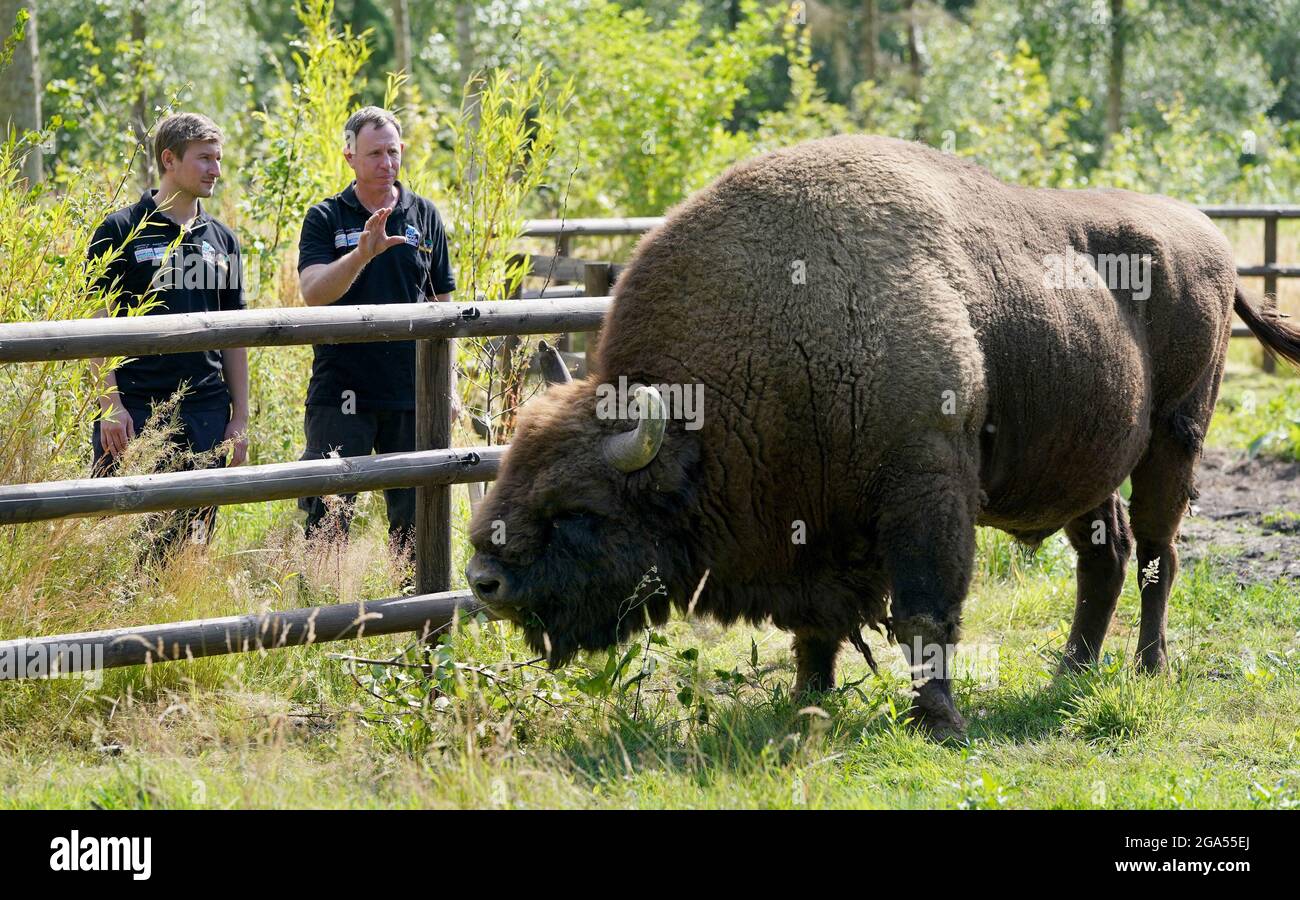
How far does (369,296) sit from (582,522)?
203 cm

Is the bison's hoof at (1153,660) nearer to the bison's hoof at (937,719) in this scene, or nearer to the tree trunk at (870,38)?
the bison's hoof at (937,719)

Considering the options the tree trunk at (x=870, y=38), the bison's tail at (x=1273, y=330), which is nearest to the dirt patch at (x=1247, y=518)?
the bison's tail at (x=1273, y=330)

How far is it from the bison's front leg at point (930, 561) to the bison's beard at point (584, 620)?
90 cm

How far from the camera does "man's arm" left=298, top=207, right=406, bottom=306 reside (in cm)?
561

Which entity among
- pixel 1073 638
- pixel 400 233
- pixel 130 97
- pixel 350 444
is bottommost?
pixel 1073 638

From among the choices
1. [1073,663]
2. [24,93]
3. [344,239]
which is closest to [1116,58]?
[24,93]

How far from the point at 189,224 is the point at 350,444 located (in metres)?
1.20

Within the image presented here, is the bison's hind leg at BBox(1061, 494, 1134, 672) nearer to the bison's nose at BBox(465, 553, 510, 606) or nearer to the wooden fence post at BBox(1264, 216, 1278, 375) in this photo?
the bison's nose at BBox(465, 553, 510, 606)

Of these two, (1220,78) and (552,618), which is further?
(1220,78)

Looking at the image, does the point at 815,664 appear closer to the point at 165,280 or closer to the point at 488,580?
the point at 488,580

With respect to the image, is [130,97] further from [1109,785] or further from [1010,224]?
[1109,785]

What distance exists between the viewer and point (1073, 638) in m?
6.61

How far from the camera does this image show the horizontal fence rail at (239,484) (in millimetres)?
4649
